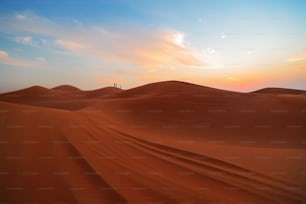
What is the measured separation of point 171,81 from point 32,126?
1523cm

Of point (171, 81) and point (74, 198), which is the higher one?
point (171, 81)

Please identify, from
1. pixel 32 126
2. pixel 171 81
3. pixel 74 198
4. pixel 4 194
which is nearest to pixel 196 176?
pixel 74 198

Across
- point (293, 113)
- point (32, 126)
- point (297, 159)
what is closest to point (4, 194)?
point (32, 126)

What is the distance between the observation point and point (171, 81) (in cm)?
1952

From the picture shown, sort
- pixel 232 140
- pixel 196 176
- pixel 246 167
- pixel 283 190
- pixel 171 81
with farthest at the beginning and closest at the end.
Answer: pixel 171 81, pixel 232 140, pixel 246 167, pixel 196 176, pixel 283 190

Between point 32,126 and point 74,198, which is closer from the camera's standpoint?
point 74,198

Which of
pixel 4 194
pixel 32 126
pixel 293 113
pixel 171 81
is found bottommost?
pixel 4 194

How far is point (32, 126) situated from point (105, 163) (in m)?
2.13

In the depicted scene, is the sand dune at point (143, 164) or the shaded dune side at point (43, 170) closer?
the shaded dune side at point (43, 170)

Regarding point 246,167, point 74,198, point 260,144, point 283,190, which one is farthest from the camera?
point 260,144

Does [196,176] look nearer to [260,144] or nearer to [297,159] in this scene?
[297,159]

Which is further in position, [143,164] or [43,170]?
[143,164]

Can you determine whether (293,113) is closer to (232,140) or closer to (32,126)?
(232,140)

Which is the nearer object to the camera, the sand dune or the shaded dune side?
the shaded dune side
